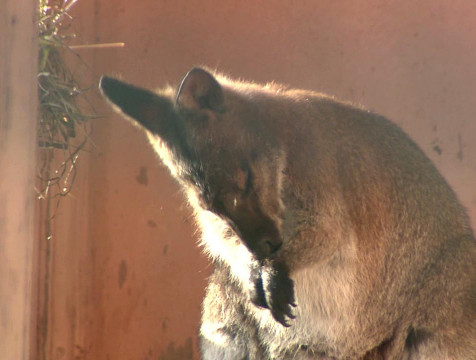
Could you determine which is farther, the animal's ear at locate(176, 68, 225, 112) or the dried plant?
the dried plant

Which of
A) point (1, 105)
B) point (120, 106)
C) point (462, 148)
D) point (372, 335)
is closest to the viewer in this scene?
point (1, 105)

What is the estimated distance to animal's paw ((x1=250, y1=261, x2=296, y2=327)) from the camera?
405 cm

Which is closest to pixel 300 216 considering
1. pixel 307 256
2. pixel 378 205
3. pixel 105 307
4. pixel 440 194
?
pixel 307 256

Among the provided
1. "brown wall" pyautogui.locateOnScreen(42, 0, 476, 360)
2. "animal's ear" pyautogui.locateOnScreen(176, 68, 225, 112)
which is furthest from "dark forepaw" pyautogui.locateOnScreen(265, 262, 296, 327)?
"brown wall" pyautogui.locateOnScreen(42, 0, 476, 360)

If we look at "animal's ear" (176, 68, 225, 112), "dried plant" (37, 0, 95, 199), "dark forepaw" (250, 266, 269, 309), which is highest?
"animal's ear" (176, 68, 225, 112)

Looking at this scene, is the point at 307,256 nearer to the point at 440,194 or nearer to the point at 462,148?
the point at 440,194

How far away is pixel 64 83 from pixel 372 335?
2.27 m

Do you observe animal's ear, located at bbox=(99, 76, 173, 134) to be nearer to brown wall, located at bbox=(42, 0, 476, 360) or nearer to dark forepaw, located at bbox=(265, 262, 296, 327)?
dark forepaw, located at bbox=(265, 262, 296, 327)

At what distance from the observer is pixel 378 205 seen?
434 cm

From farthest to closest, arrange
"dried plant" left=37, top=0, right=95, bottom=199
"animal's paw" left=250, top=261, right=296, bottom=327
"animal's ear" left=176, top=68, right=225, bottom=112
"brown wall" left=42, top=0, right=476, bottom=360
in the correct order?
"brown wall" left=42, top=0, right=476, bottom=360
"dried plant" left=37, top=0, right=95, bottom=199
"animal's paw" left=250, top=261, right=296, bottom=327
"animal's ear" left=176, top=68, right=225, bottom=112

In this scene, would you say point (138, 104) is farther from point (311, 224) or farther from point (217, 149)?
point (311, 224)

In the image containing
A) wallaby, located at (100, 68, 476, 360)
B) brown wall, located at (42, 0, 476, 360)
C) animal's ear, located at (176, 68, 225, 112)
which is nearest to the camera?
animal's ear, located at (176, 68, 225, 112)

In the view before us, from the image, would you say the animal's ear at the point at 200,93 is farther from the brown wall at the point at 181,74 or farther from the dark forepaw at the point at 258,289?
the brown wall at the point at 181,74

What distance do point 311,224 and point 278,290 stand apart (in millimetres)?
361
